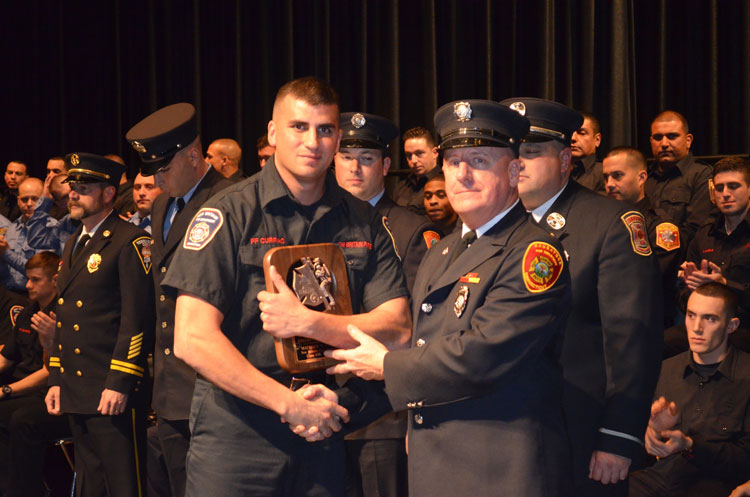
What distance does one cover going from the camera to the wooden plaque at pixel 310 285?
2.49 metres

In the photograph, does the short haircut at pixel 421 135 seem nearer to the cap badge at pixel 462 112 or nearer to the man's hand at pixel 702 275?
the man's hand at pixel 702 275

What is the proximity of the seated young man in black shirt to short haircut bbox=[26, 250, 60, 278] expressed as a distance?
151 inches

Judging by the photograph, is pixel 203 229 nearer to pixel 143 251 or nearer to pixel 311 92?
pixel 311 92

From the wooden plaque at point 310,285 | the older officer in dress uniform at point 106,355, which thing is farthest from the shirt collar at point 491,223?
the older officer in dress uniform at point 106,355

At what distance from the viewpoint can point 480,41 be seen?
8359 mm

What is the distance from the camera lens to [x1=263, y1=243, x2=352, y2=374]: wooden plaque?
98.0 inches

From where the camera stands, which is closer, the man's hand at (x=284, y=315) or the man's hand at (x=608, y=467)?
the man's hand at (x=284, y=315)

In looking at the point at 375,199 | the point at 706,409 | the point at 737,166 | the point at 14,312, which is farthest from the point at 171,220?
the point at 737,166

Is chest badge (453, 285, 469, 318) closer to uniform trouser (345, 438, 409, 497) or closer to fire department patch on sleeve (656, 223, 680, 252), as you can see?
uniform trouser (345, 438, 409, 497)

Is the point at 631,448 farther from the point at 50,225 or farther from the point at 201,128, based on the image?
the point at 201,128

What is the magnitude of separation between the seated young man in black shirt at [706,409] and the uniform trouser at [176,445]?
1.99 meters

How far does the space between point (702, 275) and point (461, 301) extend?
3.15 metres

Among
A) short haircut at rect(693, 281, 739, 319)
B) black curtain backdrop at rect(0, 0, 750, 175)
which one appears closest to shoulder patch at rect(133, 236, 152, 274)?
short haircut at rect(693, 281, 739, 319)

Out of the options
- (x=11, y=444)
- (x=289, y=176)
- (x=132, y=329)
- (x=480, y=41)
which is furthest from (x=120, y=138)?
(x=289, y=176)
